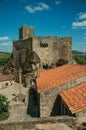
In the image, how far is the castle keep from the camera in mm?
38656

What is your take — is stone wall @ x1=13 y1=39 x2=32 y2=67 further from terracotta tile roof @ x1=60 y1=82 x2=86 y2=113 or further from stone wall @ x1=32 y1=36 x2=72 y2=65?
terracotta tile roof @ x1=60 y1=82 x2=86 y2=113

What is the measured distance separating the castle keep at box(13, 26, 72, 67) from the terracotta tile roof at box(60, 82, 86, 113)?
2162cm

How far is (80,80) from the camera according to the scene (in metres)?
18.3

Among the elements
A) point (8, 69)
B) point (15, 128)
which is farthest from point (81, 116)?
point (8, 69)

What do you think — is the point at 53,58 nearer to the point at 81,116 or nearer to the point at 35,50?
the point at 35,50

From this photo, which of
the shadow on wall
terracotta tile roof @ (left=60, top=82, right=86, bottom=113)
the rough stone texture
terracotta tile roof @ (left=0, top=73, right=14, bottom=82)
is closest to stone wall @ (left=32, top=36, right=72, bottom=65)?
the rough stone texture

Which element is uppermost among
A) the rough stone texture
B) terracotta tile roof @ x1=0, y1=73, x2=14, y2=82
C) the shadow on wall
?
the rough stone texture

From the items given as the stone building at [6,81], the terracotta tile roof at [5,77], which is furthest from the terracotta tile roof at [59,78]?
the terracotta tile roof at [5,77]

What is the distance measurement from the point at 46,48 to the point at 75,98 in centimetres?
2477

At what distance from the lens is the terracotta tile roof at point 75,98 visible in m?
13.7

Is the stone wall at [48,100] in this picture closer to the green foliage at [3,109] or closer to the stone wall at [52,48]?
the green foliage at [3,109]

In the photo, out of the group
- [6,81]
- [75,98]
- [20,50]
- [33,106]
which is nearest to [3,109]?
[33,106]

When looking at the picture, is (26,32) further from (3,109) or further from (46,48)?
(3,109)

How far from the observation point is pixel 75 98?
606 inches
